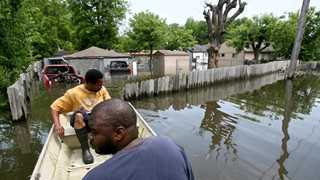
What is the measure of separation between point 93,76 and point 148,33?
3590cm

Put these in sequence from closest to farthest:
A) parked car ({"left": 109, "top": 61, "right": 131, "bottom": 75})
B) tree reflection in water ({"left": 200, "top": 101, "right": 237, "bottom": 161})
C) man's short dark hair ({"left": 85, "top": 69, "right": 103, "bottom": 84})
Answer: man's short dark hair ({"left": 85, "top": 69, "right": 103, "bottom": 84}) → tree reflection in water ({"left": 200, "top": 101, "right": 237, "bottom": 161}) → parked car ({"left": 109, "top": 61, "right": 131, "bottom": 75})

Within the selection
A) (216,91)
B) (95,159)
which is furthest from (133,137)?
(216,91)

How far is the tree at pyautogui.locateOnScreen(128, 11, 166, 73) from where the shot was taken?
1598 inches

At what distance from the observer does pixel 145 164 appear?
1.72m

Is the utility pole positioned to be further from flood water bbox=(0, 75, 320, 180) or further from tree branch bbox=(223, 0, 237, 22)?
flood water bbox=(0, 75, 320, 180)

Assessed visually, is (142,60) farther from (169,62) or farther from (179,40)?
(179,40)

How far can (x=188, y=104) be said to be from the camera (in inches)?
612

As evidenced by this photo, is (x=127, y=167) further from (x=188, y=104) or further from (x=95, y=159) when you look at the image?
(x=188, y=104)

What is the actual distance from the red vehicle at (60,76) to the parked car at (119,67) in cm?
791

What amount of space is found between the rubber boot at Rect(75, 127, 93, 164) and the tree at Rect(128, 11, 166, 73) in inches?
1362

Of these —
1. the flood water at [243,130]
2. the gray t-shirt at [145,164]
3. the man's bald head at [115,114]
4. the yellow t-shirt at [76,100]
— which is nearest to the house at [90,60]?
the flood water at [243,130]

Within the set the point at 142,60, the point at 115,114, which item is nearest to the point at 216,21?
the point at 142,60

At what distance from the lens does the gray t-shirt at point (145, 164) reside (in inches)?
66.7

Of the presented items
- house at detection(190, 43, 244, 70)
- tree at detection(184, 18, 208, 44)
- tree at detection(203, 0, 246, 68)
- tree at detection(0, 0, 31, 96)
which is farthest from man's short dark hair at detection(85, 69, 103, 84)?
tree at detection(184, 18, 208, 44)
